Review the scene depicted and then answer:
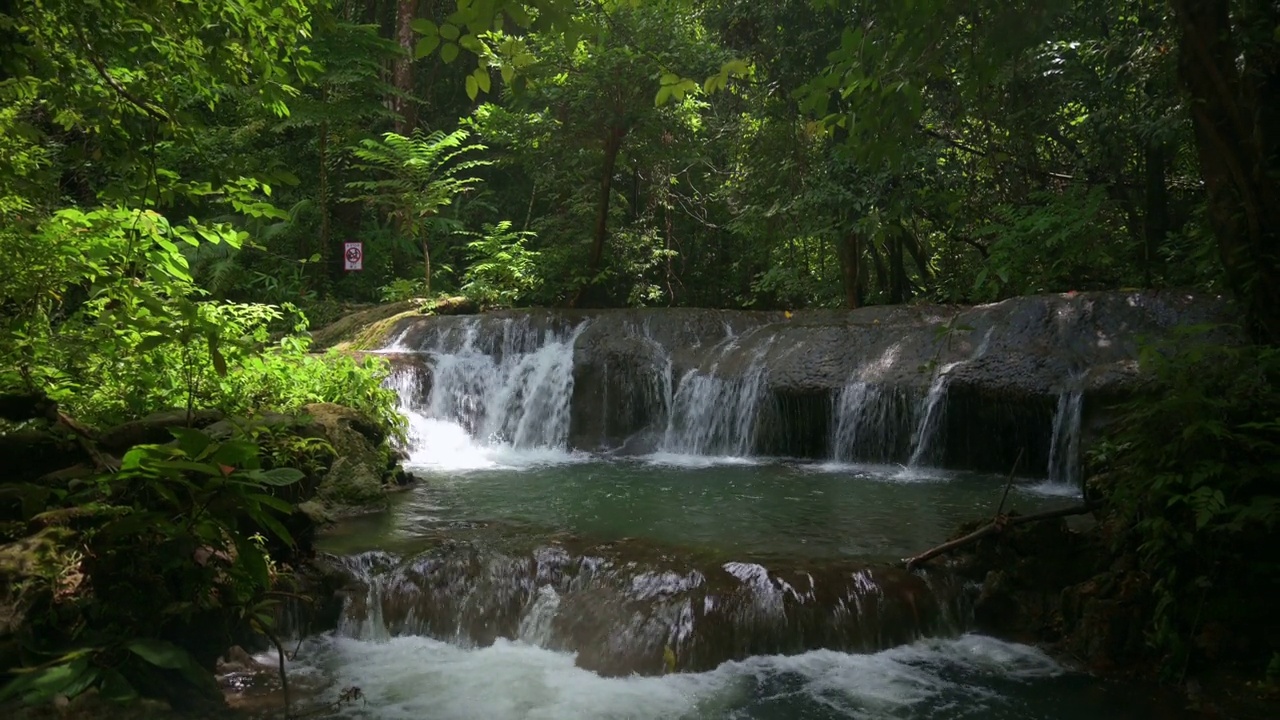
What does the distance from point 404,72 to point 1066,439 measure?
1493 cm

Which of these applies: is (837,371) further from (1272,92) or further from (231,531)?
(231,531)

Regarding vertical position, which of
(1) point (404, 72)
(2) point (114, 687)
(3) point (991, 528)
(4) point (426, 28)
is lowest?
(2) point (114, 687)

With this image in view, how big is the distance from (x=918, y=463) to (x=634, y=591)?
17.5ft

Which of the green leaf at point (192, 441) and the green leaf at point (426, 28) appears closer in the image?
the green leaf at point (426, 28)

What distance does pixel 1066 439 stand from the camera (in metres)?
8.57

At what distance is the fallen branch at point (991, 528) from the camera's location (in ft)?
17.0

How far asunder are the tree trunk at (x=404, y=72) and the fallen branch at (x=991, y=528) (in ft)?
44.1

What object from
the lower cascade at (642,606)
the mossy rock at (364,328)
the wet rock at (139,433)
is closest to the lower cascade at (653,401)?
the mossy rock at (364,328)

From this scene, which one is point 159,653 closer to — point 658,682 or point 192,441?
point 192,441

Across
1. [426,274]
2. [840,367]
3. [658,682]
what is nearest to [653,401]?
[840,367]

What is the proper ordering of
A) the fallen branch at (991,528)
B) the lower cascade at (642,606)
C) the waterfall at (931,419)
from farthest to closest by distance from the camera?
the waterfall at (931,419)
the fallen branch at (991,528)
the lower cascade at (642,606)

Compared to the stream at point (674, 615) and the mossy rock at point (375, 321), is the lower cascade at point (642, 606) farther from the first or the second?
the mossy rock at point (375, 321)

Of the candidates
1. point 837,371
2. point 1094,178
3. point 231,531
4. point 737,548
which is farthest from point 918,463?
point 231,531

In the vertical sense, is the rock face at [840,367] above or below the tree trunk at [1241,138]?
below
